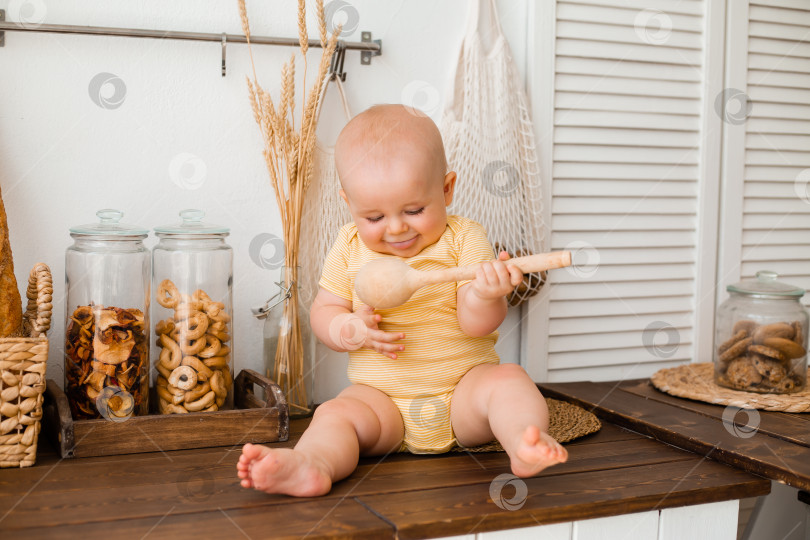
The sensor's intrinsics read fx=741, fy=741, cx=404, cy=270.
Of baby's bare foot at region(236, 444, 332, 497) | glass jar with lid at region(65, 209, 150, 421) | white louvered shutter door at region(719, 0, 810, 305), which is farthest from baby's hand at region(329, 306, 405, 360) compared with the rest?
white louvered shutter door at region(719, 0, 810, 305)

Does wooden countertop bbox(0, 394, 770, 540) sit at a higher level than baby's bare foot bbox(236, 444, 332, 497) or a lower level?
lower

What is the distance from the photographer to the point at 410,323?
4.25ft

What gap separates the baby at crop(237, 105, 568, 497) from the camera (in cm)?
113

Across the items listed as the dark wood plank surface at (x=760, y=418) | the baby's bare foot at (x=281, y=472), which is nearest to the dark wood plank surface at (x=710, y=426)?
the dark wood plank surface at (x=760, y=418)

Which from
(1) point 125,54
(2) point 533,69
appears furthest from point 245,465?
(2) point 533,69

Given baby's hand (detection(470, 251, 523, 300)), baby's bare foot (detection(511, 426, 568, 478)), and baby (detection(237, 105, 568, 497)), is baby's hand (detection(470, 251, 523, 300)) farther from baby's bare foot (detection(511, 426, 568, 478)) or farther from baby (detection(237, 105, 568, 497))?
baby's bare foot (detection(511, 426, 568, 478))

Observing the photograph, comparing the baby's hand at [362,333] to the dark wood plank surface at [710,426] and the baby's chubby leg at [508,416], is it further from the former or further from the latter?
the dark wood plank surface at [710,426]

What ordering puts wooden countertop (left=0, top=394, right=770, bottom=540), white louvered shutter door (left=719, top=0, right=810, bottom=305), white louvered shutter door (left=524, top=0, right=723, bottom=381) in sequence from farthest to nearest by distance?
white louvered shutter door (left=719, top=0, right=810, bottom=305) → white louvered shutter door (left=524, top=0, right=723, bottom=381) → wooden countertop (left=0, top=394, right=770, bottom=540)

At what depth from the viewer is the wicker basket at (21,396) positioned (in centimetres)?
108

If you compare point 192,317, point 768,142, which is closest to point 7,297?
point 192,317

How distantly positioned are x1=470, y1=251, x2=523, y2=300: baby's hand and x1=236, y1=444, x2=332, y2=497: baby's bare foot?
349mm

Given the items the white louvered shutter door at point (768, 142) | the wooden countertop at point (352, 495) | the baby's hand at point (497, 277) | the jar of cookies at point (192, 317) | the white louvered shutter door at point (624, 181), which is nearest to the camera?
the wooden countertop at point (352, 495)

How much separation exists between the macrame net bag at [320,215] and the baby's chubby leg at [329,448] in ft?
1.11

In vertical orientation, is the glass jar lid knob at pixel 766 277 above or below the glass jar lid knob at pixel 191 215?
below
